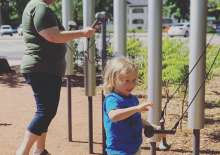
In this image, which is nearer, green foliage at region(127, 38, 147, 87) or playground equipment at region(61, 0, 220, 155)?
playground equipment at region(61, 0, 220, 155)

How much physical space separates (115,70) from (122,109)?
229 mm

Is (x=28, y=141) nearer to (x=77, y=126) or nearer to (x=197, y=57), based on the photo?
(x=197, y=57)

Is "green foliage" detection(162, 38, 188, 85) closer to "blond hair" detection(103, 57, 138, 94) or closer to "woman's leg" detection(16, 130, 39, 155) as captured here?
"woman's leg" detection(16, 130, 39, 155)

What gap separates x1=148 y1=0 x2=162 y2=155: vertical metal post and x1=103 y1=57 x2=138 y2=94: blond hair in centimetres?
137

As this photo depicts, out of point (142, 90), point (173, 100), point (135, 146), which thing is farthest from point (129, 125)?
point (142, 90)

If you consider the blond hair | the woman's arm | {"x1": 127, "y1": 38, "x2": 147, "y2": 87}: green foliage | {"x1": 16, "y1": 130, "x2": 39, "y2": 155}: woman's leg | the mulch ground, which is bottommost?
the mulch ground

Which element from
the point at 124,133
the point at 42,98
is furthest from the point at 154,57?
the point at 124,133

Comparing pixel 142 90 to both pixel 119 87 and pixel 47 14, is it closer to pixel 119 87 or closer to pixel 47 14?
pixel 47 14

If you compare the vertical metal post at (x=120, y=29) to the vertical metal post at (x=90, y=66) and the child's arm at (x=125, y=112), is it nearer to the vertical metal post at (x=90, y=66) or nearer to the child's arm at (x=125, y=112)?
the vertical metal post at (x=90, y=66)

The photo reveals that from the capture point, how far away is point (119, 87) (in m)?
3.20

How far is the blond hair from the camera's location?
10.4 feet

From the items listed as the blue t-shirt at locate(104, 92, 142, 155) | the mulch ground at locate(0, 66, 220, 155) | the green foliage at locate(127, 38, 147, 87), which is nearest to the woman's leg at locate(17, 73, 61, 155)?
the mulch ground at locate(0, 66, 220, 155)

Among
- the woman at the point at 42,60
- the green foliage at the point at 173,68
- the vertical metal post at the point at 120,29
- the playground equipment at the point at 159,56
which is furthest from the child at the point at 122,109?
the green foliage at the point at 173,68

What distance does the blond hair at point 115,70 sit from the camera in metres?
3.17
